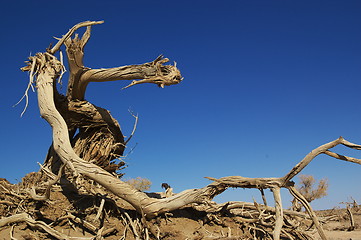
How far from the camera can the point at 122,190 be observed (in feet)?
17.7

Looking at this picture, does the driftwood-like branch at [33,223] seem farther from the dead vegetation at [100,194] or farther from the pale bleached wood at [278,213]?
the pale bleached wood at [278,213]

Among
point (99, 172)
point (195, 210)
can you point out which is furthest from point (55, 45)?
point (195, 210)

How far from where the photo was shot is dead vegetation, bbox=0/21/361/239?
5.21 meters

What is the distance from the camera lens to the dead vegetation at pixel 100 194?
5211 millimetres

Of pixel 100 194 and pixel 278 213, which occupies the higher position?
pixel 100 194

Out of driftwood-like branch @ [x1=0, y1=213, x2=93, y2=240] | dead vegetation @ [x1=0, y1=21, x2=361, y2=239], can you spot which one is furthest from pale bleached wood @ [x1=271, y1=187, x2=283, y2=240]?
driftwood-like branch @ [x1=0, y1=213, x2=93, y2=240]

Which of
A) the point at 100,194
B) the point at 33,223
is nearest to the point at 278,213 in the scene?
the point at 100,194

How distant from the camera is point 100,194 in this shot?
19.1 feet

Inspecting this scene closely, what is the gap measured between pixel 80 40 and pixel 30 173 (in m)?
3.40

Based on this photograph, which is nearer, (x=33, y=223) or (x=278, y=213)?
(x=278, y=213)

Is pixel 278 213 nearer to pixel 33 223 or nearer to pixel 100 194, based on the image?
pixel 100 194

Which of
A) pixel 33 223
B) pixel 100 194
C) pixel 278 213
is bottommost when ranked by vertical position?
pixel 278 213

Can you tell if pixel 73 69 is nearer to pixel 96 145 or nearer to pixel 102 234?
pixel 96 145

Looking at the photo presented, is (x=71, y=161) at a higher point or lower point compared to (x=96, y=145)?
lower
